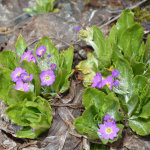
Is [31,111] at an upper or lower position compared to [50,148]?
upper

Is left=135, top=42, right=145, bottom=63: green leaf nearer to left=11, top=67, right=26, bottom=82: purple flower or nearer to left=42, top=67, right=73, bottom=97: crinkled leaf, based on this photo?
left=42, top=67, right=73, bottom=97: crinkled leaf

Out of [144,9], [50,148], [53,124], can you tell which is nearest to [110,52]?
[53,124]

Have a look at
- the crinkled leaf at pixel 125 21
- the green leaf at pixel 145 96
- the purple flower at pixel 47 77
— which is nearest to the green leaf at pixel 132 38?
the crinkled leaf at pixel 125 21

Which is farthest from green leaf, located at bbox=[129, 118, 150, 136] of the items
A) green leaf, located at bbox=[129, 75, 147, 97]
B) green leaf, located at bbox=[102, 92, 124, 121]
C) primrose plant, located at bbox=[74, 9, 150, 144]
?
green leaf, located at bbox=[129, 75, 147, 97]

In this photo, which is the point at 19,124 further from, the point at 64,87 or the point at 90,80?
the point at 90,80

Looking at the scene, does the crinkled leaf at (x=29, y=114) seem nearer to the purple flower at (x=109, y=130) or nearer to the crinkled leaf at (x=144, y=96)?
the purple flower at (x=109, y=130)

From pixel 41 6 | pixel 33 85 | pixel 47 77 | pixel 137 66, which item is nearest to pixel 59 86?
pixel 47 77
